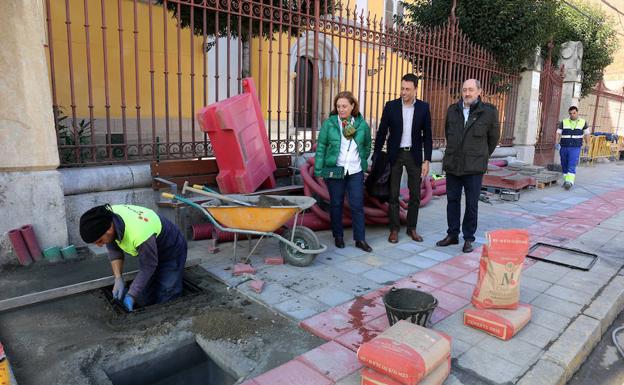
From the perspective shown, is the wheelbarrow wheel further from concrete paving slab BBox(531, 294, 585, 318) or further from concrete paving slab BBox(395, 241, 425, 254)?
concrete paving slab BBox(531, 294, 585, 318)

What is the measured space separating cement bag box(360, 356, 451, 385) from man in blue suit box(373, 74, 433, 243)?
2.90 meters

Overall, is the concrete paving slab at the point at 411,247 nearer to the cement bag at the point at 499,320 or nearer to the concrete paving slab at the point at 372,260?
the concrete paving slab at the point at 372,260

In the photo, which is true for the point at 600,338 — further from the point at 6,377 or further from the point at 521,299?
the point at 6,377

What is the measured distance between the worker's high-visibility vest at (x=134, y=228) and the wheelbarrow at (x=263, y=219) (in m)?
0.58

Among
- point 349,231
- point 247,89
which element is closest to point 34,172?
point 247,89

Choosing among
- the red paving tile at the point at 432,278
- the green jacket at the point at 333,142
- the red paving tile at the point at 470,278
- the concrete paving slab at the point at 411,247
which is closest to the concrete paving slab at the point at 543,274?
the red paving tile at the point at 470,278

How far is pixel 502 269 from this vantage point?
319 cm

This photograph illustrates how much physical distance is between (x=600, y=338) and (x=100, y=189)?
4968 millimetres

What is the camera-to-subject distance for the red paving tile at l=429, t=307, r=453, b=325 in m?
3.29

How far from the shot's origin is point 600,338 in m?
3.37

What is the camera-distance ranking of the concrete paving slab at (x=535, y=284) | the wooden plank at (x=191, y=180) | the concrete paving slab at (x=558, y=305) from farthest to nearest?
the wooden plank at (x=191, y=180) → the concrete paving slab at (x=535, y=284) → the concrete paving slab at (x=558, y=305)

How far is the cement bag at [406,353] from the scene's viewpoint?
2.22 m

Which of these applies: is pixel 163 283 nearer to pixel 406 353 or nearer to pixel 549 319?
pixel 406 353

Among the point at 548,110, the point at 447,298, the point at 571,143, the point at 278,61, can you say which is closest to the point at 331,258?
the point at 447,298
